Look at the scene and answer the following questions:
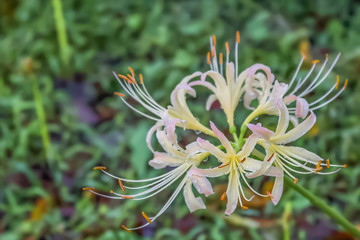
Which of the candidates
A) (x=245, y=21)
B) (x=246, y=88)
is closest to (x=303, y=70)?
(x=245, y=21)

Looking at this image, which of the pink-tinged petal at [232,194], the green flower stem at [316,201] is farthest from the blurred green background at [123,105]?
the pink-tinged petal at [232,194]

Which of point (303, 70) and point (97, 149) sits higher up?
point (303, 70)

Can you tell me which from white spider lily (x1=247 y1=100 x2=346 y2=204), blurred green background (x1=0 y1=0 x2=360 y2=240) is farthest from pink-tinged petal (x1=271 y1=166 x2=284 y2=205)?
blurred green background (x1=0 y1=0 x2=360 y2=240)

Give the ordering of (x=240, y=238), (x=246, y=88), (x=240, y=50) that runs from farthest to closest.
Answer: (x=240, y=50)
(x=240, y=238)
(x=246, y=88)

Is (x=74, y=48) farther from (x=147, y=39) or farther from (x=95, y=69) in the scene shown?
(x=147, y=39)

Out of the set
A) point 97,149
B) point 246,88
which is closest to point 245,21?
point 97,149

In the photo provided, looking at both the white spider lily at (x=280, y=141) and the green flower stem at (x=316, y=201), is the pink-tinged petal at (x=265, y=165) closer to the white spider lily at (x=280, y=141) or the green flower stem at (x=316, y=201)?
the white spider lily at (x=280, y=141)

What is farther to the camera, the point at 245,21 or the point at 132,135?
the point at 245,21

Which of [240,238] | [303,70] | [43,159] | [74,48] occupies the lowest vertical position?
[240,238]

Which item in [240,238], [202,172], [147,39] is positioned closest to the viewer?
[202,172]
